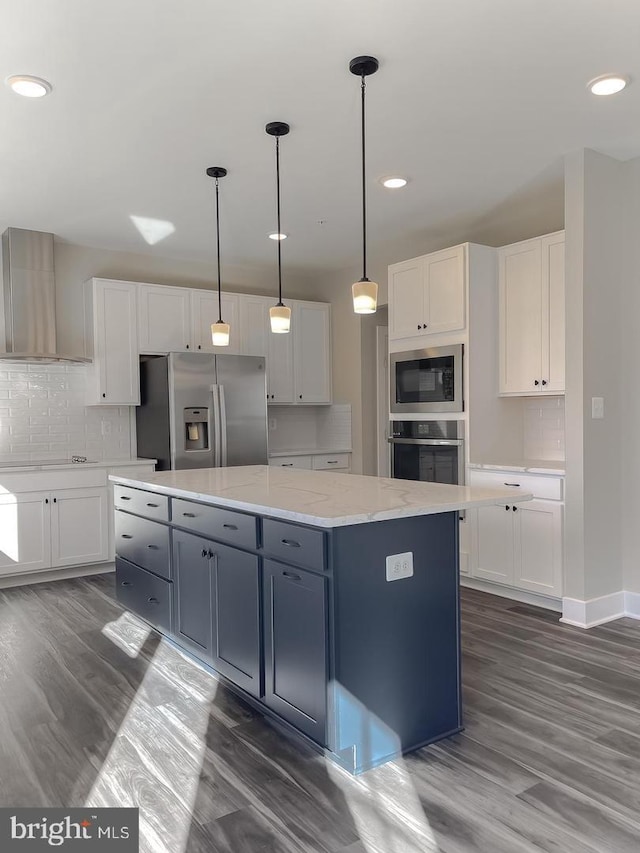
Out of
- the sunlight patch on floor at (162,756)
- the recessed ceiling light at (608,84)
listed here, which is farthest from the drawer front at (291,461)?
the recessed ceiling light at (608,84)

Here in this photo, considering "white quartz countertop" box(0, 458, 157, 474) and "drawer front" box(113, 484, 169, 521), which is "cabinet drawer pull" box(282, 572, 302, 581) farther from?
"white quartz countertop" box(0, 458, 157, 474)

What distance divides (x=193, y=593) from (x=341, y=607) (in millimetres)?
1170

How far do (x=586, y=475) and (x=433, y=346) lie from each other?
152 centimetres

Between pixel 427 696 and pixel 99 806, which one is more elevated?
pixel 427 696

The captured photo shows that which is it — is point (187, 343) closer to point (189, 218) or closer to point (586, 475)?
point (189, 218)

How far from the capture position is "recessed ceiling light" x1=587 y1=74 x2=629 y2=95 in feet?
9.38

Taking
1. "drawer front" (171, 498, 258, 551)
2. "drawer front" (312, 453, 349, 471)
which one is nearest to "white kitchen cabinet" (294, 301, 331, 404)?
"drawer front" (312, 453, 349, 471)

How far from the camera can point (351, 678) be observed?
7.32ft

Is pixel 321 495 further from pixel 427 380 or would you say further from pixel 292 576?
pixel 427 380

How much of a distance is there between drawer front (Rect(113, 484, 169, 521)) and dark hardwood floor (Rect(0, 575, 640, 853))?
70cm

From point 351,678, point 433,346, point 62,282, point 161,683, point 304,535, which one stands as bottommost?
point 161,683

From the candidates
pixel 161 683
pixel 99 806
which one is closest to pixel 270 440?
pixel 161 683

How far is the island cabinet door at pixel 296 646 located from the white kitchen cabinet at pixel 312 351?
13.3ft

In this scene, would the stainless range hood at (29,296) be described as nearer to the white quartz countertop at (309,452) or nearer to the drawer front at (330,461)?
the white quartz countertop at (309,452)
